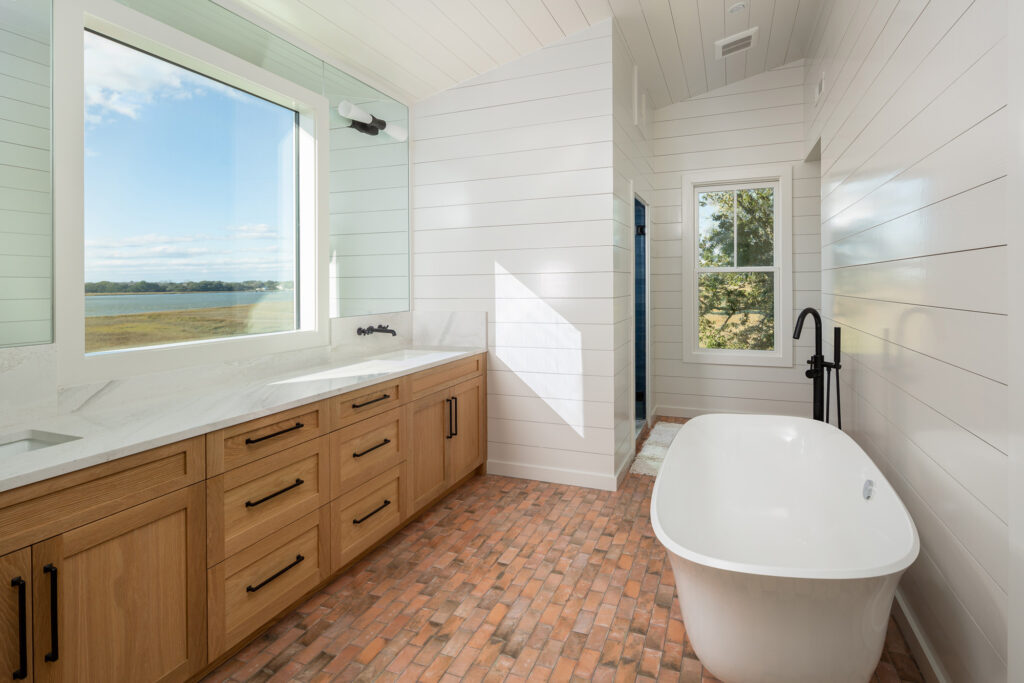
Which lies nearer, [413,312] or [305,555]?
[305,555]

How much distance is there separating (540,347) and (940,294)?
86.5 inches

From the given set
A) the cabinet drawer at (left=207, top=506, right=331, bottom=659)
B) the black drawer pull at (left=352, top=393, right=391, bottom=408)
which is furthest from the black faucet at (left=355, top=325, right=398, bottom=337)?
the cabinet drawer at (left=207, top=506, right=331, bottom=659)

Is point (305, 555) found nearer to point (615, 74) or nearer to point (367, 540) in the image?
point (367, 540)

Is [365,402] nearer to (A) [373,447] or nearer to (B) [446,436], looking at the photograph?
(A) [373,447]

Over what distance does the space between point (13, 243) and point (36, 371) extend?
39cm

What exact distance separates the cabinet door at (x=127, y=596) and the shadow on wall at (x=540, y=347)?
2.20 m

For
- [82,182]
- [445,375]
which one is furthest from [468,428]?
[82,182]

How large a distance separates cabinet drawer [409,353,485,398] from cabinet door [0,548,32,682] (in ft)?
5.53

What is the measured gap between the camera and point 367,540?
251 cm

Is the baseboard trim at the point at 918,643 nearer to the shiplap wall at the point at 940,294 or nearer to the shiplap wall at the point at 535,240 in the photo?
the shiplap wall at the point at 940,294

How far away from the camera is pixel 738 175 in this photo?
4.82 metres

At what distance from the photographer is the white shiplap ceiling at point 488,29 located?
272 centimetres

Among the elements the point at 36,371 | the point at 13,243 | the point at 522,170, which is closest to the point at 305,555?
the point at 36,371

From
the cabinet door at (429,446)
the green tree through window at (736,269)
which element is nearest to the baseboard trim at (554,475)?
the cabinet door at (429,446)
